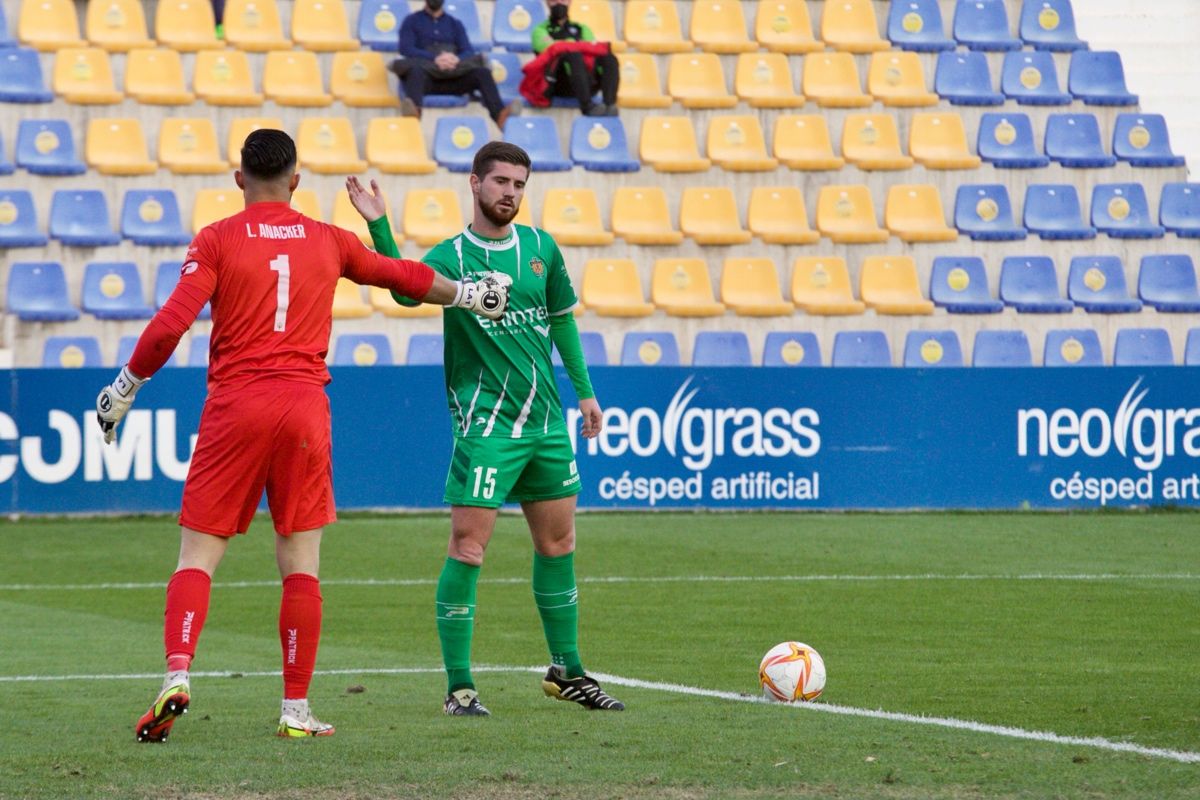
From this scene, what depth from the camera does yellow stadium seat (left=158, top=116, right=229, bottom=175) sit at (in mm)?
17562

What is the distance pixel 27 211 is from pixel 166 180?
1389 mm

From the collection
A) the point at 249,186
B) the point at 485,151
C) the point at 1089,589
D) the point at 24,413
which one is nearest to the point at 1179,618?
the point at 1089,589

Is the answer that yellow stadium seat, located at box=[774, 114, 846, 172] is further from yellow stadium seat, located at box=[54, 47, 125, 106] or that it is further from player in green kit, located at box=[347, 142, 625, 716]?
player in green kit, located at box=[347, 142, 625, 716]

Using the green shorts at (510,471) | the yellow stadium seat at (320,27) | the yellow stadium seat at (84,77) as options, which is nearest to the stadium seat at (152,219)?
the yellow stadium seat at (84,77)

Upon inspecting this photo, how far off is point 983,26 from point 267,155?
16.3m

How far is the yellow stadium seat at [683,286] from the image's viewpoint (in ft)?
58.0

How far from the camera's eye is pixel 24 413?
14547mm

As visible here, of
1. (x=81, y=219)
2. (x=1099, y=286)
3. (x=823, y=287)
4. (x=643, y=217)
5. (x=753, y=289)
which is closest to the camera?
(x=81, y=219)

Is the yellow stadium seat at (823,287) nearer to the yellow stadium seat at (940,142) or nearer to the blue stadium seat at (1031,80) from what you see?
the yellow stadium seat at (940,142)

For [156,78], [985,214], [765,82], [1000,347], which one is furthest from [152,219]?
[985,214]

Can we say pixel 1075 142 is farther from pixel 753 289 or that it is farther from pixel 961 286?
pixel 753 289

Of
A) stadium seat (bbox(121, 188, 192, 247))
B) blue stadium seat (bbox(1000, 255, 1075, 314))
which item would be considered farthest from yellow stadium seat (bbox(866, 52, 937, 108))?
stadium seat (bbox(121, 188, 192, 247))

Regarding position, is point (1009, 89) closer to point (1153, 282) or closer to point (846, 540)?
point (1153, 282)

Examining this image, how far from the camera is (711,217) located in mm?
18438
